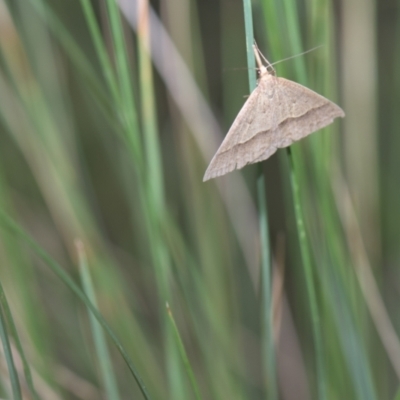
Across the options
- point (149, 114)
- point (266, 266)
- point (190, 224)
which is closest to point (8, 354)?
point (266, 266)

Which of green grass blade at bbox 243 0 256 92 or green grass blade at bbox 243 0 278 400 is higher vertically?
green grass blade at bbox 243 0 256 92

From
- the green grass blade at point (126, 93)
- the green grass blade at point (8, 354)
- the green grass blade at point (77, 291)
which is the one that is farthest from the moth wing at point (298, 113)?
the green grass blade at point (8, 354)

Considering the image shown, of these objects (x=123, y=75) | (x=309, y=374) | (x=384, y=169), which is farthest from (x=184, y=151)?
(x=384, y=169)

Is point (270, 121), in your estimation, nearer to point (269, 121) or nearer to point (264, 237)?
point (269, 121)

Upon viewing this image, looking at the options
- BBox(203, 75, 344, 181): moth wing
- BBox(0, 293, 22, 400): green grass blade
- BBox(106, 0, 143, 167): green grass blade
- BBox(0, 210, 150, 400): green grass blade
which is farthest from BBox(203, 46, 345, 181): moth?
BBox(0, 293, 22, 400): green grass blade

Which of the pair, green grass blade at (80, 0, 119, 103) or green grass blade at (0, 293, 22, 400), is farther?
green grass blade at (80, 0, 119, 103)

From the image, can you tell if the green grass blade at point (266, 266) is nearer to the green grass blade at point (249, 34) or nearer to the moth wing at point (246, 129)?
the moth wing at point (246, 129)

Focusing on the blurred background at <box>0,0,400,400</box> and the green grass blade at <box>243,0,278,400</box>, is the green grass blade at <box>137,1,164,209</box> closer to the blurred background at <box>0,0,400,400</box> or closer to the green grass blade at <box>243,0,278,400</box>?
the blurred background at <box>0,0,400,400</box>
